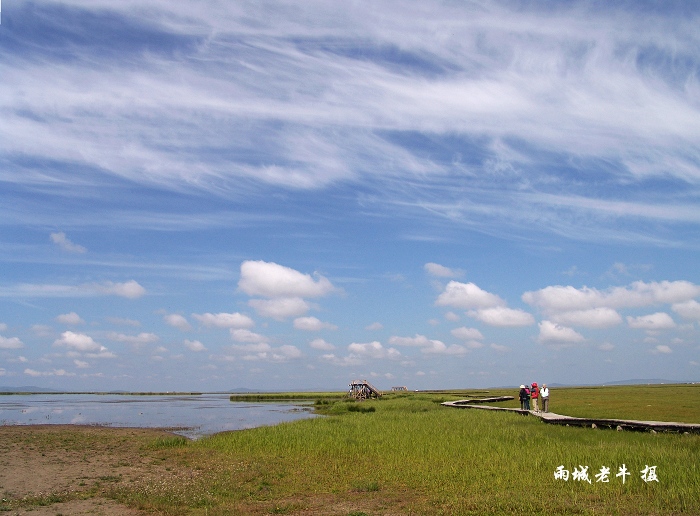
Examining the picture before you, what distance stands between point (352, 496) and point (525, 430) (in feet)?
44.2

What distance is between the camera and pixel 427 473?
17000mm

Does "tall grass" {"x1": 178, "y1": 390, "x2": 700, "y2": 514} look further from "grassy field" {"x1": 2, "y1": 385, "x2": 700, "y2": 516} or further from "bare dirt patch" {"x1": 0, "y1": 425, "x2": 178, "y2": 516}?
"bare dirt patch" {"x1": 0, "y1": 425, "x2": 178, "y2": 516}

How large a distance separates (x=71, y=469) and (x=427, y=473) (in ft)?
46.5

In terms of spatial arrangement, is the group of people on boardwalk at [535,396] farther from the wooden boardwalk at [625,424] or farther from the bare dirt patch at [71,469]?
the bare dirt patch at [71,469]

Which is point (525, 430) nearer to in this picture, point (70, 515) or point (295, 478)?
point (295, 478)

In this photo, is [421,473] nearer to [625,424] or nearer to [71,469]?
[625,424]

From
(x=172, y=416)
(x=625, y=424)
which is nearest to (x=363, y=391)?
(x=172, y=416)

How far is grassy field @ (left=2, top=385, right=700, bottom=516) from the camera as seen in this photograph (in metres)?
13.1

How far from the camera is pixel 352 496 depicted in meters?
15.0

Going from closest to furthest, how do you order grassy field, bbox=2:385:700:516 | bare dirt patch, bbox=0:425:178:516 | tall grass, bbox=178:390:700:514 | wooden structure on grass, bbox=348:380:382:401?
tall grass, bbox=178:390:700:514 → grassy field, bbox=2:385:700:516 → bare dirt patch, bbox=0:425:178:516 → wooden structure on grass, bbox=348:380:382:401

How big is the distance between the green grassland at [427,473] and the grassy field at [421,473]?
4 cm

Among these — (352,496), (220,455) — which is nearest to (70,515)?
(352,496)

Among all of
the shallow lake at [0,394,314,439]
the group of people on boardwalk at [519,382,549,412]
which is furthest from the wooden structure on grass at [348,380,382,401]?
the group of people on boardwalk at [519,382,549,412]

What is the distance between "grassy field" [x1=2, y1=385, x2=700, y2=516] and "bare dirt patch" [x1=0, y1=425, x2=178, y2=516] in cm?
68
